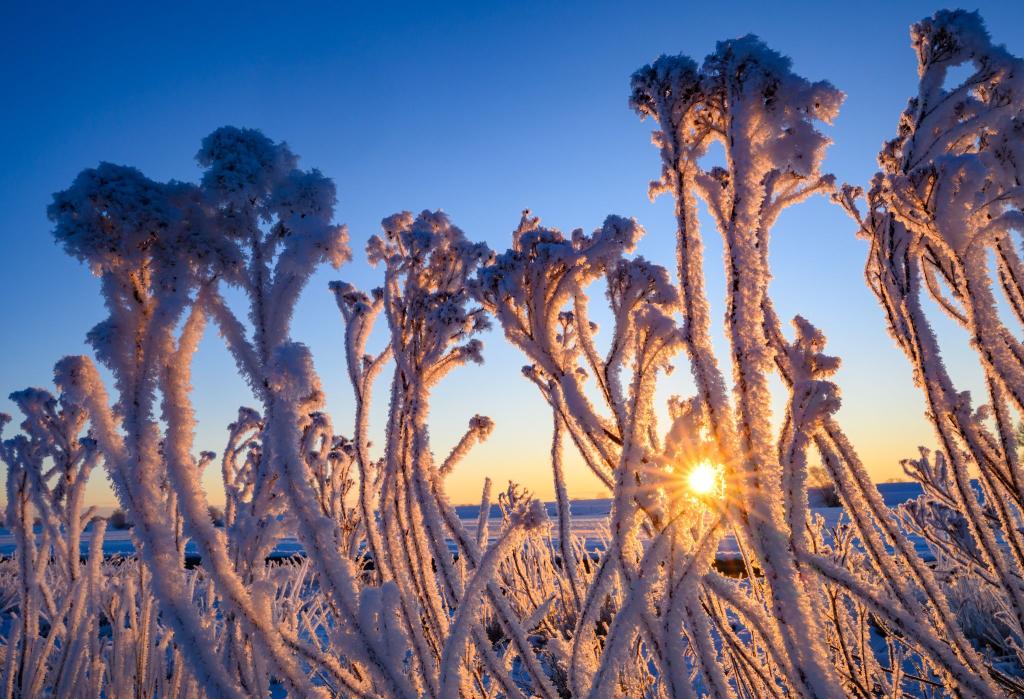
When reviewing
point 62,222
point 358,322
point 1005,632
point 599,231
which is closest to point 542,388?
point 599,231

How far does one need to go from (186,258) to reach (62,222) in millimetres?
232

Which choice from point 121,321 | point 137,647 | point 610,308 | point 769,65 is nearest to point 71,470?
point 137,647

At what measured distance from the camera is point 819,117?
1.21 metres

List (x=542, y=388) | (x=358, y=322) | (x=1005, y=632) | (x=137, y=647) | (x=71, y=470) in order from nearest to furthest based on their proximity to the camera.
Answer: (x=542, y=388)
(x=358, y=322)
(x=137, y=647)
(x=71, y=470)
(x=1005, y=632)

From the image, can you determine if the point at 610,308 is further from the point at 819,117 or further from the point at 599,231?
the point at 819,117

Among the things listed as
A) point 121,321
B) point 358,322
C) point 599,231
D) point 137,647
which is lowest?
point 137,647

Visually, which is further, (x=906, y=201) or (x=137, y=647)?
(x=137, y=647)

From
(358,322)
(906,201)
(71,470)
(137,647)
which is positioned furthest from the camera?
(71,470)

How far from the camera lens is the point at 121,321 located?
1.10m

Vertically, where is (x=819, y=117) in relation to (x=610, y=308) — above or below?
above

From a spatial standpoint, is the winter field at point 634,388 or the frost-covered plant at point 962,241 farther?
the frost-covered plant at point 962,241

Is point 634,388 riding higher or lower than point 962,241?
lower

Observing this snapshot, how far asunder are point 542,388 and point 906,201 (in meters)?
1.24

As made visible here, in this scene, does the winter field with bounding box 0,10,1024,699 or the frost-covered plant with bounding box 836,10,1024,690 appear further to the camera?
the frost-covered plant with bounding box 836,10,1024,690
